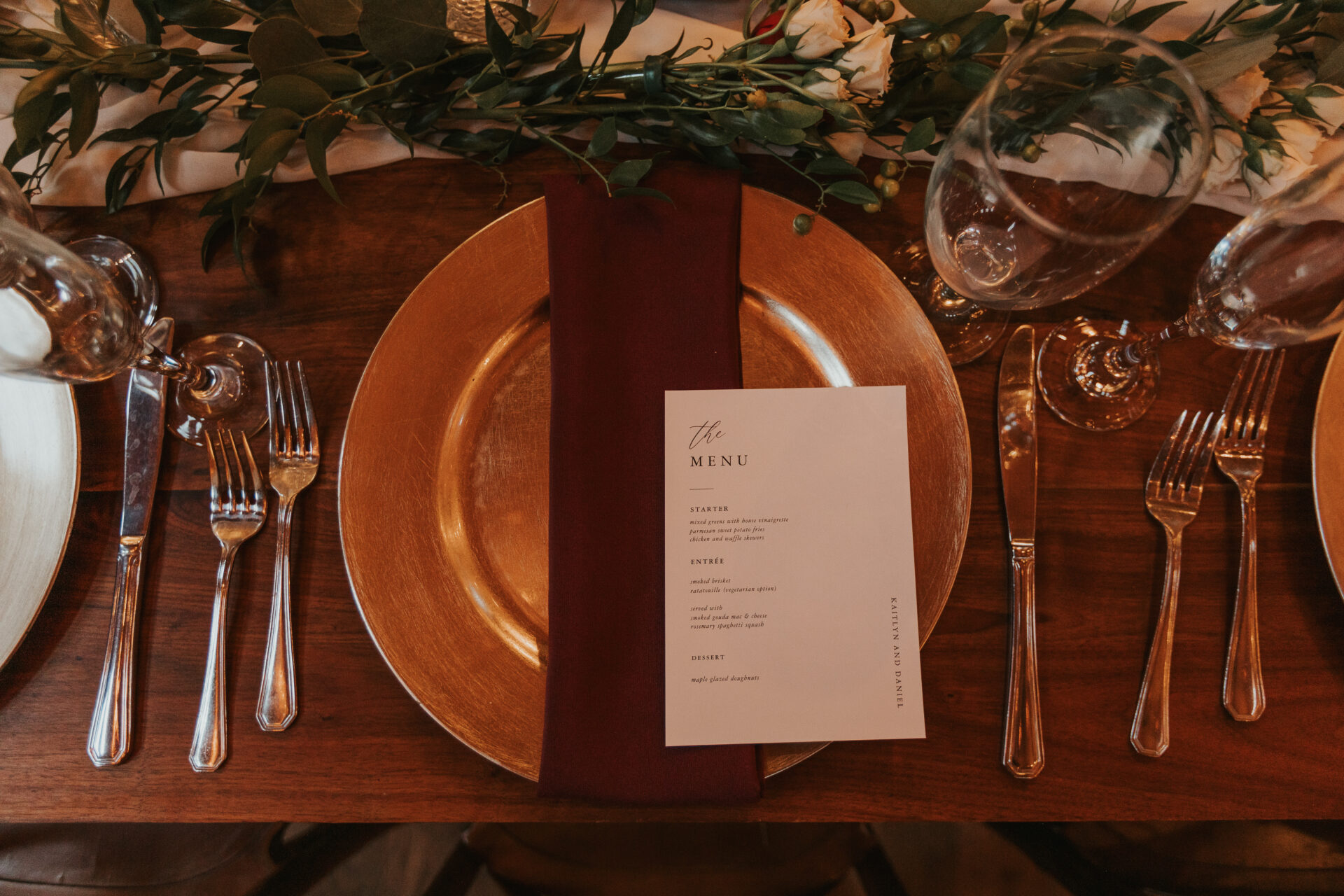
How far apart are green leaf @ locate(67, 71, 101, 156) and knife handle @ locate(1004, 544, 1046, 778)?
93 cm

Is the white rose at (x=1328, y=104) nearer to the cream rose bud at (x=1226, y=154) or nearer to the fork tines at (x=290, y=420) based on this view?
the cream rose bud at (x=1226, y=154)

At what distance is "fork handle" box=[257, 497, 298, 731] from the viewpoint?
2.08 ft

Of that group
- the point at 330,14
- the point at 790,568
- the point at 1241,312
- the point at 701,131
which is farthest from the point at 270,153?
the point at 1241,312

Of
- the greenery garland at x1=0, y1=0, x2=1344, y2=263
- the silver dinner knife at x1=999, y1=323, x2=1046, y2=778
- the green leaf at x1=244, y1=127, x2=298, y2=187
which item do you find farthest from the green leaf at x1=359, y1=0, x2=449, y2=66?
the silver dinner knife at x1=999, y1=323, x2=1046, y2=778

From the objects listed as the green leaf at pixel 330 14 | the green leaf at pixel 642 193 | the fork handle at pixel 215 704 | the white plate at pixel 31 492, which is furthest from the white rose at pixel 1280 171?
the white plate at pixel 31 492

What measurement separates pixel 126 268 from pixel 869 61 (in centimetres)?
74

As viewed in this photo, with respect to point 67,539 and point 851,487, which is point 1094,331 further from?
point 67,539

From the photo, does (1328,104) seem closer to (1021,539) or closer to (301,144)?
(1021,539)

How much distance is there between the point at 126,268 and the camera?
0.72m

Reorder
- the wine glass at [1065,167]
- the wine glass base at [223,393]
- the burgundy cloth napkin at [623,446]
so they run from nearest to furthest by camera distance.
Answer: the wine glass at [1065,167]
the burgundy cloth napkin at [623,446]
the wine glass base at [223,393]

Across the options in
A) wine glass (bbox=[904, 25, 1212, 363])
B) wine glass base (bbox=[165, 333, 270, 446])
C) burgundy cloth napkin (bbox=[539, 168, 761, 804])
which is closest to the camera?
wine glass (bbox=[904, 25, 1212, 363])

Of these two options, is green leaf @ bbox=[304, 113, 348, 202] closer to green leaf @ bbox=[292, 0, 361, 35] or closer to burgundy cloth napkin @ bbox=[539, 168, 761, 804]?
green leaf @ bbox=[292, 0, 361, 35]

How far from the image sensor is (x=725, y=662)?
2.00 feet

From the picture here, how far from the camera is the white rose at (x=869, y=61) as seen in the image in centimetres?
57
